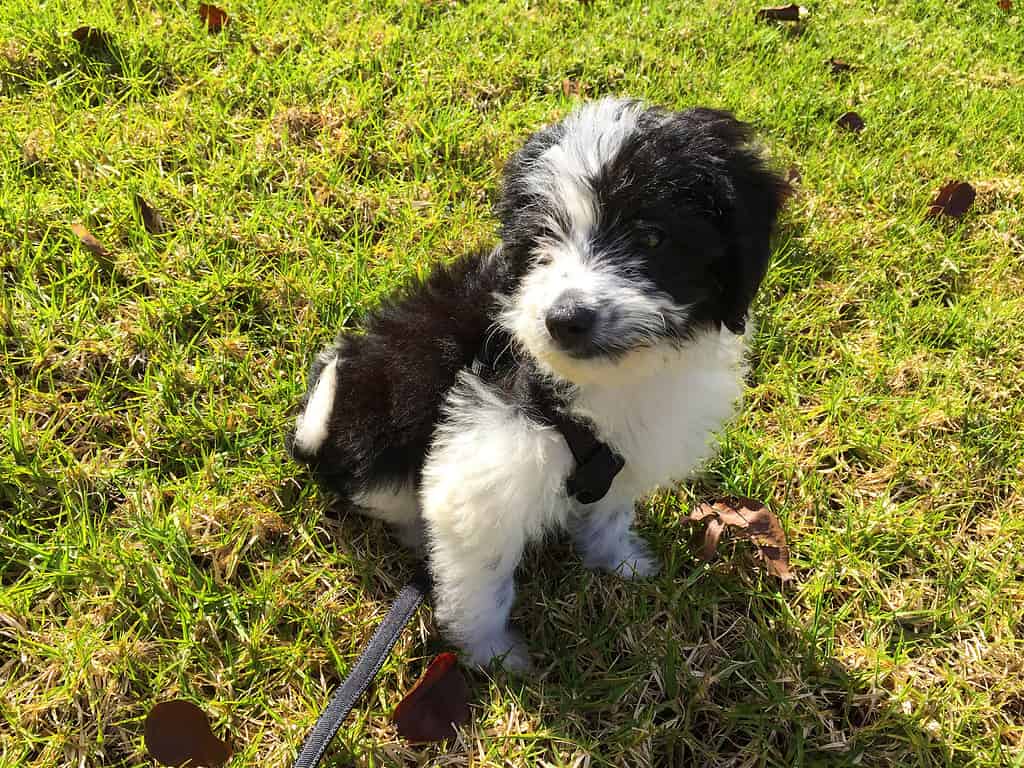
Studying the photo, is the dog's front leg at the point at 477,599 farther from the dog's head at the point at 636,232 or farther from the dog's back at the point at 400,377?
the dog's head at the point at 636,232

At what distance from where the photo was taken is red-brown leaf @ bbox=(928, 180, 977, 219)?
13.6 feet

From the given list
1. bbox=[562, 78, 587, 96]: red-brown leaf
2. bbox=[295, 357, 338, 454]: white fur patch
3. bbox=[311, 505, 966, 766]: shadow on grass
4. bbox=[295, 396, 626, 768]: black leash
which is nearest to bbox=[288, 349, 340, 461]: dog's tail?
bbox=[295, 357, 338, 454]: white fur patch

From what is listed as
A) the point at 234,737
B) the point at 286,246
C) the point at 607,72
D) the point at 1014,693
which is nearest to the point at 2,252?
the point at 286,246

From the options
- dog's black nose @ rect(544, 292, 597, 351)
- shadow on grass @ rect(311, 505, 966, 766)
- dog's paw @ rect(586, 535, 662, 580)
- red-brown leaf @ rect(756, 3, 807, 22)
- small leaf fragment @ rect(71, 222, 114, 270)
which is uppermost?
red-brown leaf @ rect(756, 3, 807, 22)

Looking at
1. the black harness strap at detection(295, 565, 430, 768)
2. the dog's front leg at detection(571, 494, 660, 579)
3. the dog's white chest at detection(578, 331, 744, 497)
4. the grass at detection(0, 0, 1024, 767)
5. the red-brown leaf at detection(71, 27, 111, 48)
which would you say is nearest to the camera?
the black harness strap at detection(295, 565, 430, 768)

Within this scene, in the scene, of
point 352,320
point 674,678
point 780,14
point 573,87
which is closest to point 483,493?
point 674,678

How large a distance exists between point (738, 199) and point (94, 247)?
9.21ft

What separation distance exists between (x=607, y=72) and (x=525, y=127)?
85 centimetres

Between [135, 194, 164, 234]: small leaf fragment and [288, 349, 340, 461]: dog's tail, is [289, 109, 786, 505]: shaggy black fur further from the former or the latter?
[135, 194, 164, 234]: small leaf fragment

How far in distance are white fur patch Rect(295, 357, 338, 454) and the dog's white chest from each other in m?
0.88

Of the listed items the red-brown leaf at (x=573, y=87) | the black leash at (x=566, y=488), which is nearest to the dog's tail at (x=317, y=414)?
the black leash at (x=566, y=488)

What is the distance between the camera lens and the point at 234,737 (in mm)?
2229

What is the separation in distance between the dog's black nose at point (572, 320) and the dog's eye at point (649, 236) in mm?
229

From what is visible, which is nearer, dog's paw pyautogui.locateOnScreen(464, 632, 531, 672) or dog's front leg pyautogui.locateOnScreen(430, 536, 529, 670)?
dog's front leg pyautogui.locateOnScreen(430, 536, 529, 670)
